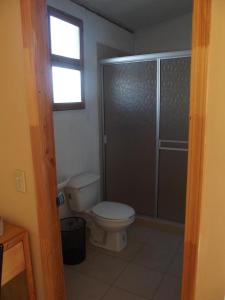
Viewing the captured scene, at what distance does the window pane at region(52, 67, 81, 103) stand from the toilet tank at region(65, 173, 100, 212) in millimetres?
796

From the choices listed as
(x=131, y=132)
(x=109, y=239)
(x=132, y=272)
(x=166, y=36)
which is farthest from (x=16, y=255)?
(x=166, y=36)

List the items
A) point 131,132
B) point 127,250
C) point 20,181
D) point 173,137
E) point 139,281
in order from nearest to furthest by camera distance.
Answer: point 20,181 < point 139,281 < point 127,250 < point 173,137 < point 131,132

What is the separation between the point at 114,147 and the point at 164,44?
1.49 m

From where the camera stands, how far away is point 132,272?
2.22 metres

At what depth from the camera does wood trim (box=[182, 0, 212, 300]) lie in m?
0.93

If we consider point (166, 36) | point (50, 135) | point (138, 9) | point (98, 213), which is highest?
point (138, 9)

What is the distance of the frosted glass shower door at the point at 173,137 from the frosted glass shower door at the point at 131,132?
0.34 ft

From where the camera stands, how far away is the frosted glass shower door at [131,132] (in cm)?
283

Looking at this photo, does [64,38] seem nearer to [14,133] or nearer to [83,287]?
[14,133]

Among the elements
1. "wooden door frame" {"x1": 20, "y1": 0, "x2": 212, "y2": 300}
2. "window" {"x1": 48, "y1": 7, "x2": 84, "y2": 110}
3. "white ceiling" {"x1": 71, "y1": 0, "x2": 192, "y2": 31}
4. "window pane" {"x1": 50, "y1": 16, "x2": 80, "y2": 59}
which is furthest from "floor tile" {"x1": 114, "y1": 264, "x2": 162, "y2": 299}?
"white ceiling" {"x1": 71, "y1": 0, "x2": 192, "y2": 31}

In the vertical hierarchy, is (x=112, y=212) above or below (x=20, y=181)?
below

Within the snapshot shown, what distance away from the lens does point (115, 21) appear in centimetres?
302

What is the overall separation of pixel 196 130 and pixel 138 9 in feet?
7.36

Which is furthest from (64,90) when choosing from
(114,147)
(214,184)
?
(214,184)
